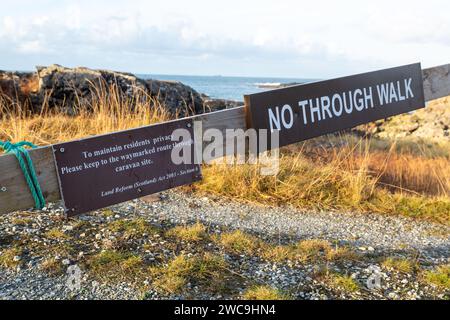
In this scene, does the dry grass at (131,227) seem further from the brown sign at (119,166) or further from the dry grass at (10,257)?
the brown sign at (119,166)

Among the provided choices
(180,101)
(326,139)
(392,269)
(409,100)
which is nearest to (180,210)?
(392,269)


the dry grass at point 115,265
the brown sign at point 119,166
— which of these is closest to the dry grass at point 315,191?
the dry grass at point 115,265

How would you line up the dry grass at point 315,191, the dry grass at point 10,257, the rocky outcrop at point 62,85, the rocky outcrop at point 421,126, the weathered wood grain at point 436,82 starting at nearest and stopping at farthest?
1. the dry grass at point 10,257
2. the weathered wood grain at point 436,82
3. the dry grass at point 315,191
4. the rocky outcrop at point 62,85
5. the rocky outcrop at point 421,126

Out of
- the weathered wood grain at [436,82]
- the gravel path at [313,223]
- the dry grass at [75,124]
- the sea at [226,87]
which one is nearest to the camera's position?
the gravel path at [313,223]

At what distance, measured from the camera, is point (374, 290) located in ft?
9.62

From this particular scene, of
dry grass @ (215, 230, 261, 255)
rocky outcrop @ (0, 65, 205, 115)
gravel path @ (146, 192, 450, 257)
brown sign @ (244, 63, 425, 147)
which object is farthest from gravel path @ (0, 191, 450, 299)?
rocky outcrop @ (0, 65, 205, 115)

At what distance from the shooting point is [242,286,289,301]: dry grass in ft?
8.83

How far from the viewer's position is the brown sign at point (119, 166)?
227cm

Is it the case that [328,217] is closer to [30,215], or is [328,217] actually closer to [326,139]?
[30,215]

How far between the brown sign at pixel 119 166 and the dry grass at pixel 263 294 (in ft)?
2.62

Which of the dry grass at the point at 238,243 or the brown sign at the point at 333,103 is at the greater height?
the brown sign at the point at 333,103

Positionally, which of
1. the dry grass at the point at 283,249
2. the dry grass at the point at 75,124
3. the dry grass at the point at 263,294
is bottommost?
the dry grass at the point at 283,249

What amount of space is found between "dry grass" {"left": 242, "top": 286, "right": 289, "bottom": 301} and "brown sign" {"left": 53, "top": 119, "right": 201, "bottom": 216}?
31.4 inches

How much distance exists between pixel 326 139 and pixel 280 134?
8.81 metres
